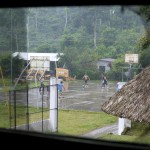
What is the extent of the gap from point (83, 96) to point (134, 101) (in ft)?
12.6

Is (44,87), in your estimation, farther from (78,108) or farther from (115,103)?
(78,108)

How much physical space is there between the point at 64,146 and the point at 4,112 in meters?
3.66

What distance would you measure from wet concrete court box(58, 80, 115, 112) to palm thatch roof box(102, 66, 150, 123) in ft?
8.44

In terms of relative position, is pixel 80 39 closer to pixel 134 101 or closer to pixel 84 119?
pixel 84 119

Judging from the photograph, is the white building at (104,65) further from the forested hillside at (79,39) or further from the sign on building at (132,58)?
the sign on building at (132,58)

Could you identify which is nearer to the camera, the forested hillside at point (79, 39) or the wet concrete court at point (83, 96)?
the forested hillside at point (79, 39)

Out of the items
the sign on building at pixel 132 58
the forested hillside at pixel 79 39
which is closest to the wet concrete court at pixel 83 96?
the forested hillside at pixel 79 39

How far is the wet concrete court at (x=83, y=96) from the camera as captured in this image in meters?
7.08

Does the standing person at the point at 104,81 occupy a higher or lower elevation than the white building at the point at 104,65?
lower

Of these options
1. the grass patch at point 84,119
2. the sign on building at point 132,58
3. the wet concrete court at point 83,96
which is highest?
the sign on building at point 132,58

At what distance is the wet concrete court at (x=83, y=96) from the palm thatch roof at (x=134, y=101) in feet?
8.44

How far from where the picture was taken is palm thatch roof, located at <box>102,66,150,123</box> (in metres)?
3.77

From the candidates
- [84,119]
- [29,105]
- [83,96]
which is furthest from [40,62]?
[83,96]

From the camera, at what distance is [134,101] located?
3986 mm
